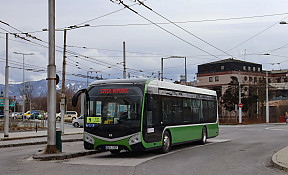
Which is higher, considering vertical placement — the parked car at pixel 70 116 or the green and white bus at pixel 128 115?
the green and white bus at pixel 128 115

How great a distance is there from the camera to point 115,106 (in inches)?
606

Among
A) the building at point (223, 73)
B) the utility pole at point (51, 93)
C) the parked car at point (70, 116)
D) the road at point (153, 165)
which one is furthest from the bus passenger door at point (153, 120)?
the building at point (223, 73)

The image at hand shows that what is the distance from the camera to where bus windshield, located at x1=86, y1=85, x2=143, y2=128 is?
15133 millimetres

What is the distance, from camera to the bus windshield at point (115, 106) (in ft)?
49.6

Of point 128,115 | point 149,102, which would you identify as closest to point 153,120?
point 149,102

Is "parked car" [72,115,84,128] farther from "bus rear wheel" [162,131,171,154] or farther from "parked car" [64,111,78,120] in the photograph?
"bus rear wheel" [162,131,171,154]

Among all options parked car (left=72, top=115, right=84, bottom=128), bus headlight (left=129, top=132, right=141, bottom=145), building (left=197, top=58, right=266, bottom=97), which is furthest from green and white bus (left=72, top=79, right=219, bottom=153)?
building (left=197, top=58, right=266, bottom=97)

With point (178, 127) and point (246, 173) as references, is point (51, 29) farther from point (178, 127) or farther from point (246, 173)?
point (246, 173)

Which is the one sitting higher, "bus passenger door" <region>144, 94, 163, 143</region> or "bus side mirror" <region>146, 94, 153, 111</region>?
"bus side mirror" <region>146, 94, 153, 111</region>

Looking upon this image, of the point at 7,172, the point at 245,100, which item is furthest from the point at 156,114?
the point at 245,100

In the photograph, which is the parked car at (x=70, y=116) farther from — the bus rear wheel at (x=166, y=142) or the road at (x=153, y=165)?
the road at (x=153, y=165)

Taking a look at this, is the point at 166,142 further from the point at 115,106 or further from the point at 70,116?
the point at 70,116

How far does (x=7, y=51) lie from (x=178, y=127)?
16022 mm

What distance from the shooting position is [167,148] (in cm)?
1697
